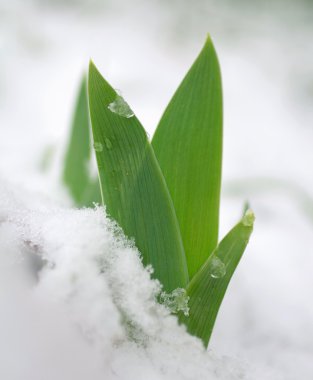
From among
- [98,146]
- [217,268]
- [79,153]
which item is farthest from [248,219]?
[79,153]

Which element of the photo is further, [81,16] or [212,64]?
[81,16]

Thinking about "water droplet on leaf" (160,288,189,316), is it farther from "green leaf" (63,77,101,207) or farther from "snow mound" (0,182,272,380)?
"green leaf" (63,77,101,207)

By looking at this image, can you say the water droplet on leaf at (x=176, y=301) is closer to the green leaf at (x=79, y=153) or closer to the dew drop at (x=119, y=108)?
the dew drop at (x=119, y=108)

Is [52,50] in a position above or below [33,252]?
above

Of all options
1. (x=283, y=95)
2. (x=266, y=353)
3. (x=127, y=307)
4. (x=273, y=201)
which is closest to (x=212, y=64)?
(x=127, y=307)

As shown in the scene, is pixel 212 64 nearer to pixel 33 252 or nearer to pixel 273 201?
pixel 33 252

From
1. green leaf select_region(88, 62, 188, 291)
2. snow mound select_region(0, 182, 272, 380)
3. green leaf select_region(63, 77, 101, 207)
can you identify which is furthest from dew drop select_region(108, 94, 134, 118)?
green leaf select_region(63, 77, 101, 207)
